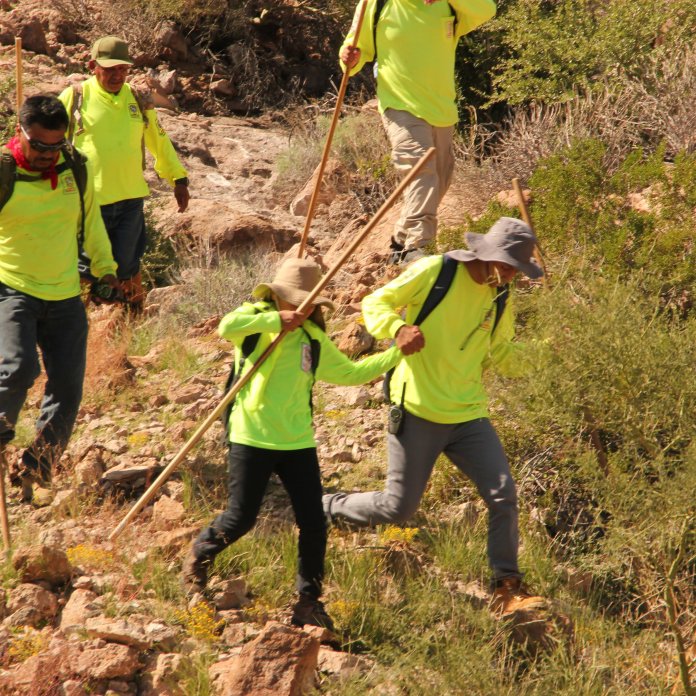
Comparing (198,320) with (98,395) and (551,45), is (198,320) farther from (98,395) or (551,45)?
(551,45)

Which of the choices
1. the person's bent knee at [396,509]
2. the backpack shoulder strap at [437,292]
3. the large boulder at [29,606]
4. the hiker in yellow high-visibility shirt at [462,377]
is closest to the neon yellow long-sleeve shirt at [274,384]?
the hiker in yellow high-visibility shirt at [462,377]

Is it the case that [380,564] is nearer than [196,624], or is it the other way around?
[196,624]

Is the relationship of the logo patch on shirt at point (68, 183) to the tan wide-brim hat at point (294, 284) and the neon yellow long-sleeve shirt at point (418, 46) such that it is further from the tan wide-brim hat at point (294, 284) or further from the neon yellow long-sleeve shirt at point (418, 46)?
the neon yellow long-sleeve shirt at point (418, 46)

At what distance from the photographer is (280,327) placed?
4.87m

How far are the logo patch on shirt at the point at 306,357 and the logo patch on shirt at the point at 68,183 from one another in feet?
5.30

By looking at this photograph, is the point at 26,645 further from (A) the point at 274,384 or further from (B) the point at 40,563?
(A) the point at 274,384

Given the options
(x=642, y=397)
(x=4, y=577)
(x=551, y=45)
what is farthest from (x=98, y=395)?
(x=551, y=45)

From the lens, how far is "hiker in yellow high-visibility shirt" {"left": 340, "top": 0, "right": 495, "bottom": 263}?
717cm

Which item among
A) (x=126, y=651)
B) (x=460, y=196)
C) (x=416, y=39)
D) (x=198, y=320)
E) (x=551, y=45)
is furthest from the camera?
(x=551, y=45)

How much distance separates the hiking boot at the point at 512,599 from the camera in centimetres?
515

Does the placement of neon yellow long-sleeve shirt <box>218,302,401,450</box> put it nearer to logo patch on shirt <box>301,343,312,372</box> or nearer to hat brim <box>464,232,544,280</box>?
logo patch on shirt <box>301,343,312,372</box>

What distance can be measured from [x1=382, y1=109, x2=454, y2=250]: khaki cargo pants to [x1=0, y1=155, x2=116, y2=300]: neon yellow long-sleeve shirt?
2.27m

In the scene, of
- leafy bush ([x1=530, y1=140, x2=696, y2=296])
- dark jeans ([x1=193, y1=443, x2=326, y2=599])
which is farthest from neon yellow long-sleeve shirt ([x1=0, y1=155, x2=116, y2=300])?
leafy bush ([x1=530, y1=140, x2=696, y2=296])

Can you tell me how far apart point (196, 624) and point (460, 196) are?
5.13m
